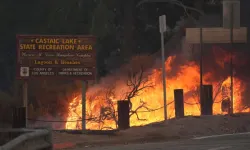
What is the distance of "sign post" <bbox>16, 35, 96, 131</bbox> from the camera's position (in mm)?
16328

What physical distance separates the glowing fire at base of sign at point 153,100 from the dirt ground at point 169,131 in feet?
14.6

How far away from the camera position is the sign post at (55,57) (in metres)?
16.3

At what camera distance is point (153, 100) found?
80.7 ft

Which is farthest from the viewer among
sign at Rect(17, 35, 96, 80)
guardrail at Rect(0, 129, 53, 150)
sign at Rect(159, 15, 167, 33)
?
sign at Rect(159, 15, 167, 33)

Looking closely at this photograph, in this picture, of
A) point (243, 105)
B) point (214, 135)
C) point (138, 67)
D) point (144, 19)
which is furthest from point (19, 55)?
point (144, 19)

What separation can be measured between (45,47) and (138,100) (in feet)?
26.8

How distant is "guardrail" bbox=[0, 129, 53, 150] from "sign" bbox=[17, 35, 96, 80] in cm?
679

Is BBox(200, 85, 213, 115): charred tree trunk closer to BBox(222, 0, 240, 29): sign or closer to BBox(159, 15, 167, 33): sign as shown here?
BBox(222, 0, 240, 29): sign

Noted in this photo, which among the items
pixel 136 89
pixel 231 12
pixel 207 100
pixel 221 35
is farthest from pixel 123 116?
pixel 221 35

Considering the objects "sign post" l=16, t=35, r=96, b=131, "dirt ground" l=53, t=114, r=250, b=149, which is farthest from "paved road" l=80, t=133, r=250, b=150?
"sign post" l=16, t=35, r=96, b=131

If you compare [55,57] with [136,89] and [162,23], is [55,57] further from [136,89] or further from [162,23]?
[136,89]

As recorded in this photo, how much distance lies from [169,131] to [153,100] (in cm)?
893

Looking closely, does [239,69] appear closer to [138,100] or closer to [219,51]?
[219,51]

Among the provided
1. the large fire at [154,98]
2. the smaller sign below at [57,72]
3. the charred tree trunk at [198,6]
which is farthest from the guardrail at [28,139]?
the charred tree trunk at [198,6]
